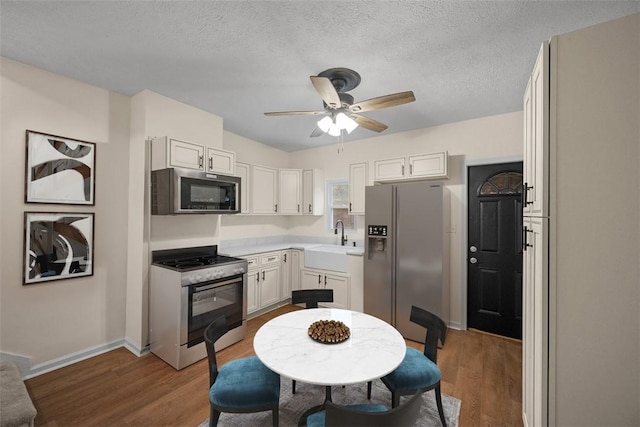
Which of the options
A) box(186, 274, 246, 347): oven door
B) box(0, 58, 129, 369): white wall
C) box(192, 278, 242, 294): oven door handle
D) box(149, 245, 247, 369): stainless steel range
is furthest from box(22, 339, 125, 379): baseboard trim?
box(192, 278, 242, 294): oven door handle

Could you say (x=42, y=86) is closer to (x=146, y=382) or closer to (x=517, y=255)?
(x=146, y=382)

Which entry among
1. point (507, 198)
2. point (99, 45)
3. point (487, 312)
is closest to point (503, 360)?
point (487, 312)

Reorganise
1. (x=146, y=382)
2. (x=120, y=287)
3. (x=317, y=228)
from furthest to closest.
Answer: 1. (x=317, y=228)
2. (x=120, y=287)
3. (x=146, y=382)

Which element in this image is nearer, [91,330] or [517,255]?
[91,330]

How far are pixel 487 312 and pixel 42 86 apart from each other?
5109 millimetres

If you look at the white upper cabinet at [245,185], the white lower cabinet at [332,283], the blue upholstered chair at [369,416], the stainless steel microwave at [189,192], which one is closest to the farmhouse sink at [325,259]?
the white lower cabinet at [332,283]

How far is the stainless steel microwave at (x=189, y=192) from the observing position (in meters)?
2.53

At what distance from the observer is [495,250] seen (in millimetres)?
3252

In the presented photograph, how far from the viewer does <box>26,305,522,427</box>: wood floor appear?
74.2 inches

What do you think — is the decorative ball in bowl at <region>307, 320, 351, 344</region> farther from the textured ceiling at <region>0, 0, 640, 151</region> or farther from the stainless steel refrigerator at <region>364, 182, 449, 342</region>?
the textured ceiling at <region>0, 0, 640, 151</region>

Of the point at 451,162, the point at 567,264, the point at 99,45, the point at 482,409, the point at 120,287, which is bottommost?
the point at 482,409

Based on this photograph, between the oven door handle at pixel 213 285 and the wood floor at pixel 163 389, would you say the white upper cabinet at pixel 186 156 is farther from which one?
the wood floor at pixel 163 389

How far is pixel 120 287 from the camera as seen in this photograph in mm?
2830

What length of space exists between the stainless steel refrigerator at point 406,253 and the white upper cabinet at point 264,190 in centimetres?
167
